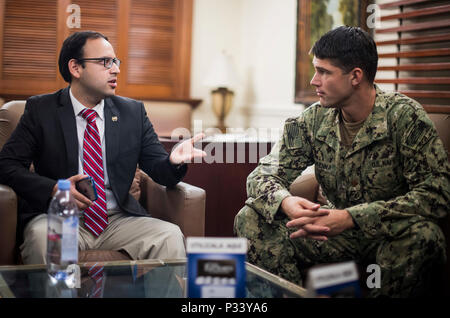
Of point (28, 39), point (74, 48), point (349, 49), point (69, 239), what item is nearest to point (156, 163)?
point (74, 48)

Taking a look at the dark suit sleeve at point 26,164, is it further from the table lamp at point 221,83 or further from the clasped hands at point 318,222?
the table lamp at point 221,83

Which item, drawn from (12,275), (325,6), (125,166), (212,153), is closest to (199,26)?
(325,6)

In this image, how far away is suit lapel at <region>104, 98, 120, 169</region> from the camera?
7.73 feet

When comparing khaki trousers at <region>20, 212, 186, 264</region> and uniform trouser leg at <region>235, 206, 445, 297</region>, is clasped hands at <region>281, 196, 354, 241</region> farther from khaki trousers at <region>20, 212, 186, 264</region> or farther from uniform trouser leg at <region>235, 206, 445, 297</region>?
khaki trousers at <region>20, 212, 186, 264</region>

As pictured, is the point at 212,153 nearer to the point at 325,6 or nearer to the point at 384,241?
the point at 384,241

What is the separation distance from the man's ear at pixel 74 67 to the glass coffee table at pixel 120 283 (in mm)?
1017

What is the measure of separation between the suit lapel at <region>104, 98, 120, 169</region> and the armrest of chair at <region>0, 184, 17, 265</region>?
18.1 inches

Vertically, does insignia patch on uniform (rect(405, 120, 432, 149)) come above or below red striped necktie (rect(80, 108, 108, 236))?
above

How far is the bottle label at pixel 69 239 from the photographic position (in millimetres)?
1593

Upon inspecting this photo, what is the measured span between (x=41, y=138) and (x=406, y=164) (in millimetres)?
1469

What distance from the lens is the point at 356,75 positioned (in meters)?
2.09

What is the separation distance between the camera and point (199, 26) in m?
6.18

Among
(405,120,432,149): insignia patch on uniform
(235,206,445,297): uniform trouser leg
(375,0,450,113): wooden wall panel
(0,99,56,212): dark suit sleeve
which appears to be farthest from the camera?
(375,0,450,113): wooden wall panel

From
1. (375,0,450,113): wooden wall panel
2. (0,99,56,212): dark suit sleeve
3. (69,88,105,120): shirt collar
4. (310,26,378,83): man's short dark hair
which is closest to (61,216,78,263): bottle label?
(0,99,56,212): dark suit sleeve
